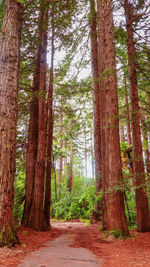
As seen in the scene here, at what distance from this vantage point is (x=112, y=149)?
6977 mm

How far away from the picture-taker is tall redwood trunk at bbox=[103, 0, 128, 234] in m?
6.48

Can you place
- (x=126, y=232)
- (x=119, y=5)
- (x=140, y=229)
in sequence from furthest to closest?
(x=119, y=5) → (x=140, y=229) → (x=126, y=232)

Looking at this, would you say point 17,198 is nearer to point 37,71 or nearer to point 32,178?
point 32,178

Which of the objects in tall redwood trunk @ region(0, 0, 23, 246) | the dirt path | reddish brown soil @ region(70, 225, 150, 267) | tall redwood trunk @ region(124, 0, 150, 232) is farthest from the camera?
tall redwood trunk @ region(124, 0, 150, 232)

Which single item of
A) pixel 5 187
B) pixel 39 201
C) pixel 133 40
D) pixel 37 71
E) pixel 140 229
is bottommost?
pixel 140 229

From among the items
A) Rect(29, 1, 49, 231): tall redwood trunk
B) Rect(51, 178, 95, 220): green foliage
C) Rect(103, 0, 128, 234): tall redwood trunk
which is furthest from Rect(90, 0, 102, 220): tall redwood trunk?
Rect(51, 178, 95, 220): green foliage

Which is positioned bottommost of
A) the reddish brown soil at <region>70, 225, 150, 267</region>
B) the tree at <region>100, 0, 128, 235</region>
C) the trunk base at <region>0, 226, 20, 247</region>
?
the reddish brown soil at <region>70, 225, 150, 267</region>

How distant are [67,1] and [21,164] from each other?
7.87m

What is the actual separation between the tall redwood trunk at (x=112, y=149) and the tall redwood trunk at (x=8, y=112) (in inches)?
115

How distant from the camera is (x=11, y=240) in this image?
5.00 meters

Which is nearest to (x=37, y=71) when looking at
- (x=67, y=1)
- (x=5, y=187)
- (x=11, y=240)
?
(x=67, y=1)

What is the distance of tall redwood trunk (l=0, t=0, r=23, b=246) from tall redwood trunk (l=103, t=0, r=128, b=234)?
291cm

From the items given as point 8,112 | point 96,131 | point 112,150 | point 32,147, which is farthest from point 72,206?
point 8,112

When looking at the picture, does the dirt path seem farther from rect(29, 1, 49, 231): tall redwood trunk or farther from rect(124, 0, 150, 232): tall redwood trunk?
rect(29, 1, 49, 231): tall redwood trunk
